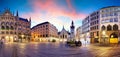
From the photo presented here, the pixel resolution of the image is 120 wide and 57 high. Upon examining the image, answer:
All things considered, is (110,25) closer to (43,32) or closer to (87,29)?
(87,29)

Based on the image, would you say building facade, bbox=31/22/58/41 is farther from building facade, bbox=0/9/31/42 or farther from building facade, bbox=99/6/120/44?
building facade, bbox=99/6/120/44

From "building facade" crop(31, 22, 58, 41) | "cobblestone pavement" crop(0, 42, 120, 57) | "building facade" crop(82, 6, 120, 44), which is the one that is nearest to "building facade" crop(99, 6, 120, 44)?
"building facade" crop(82, 6, 120, 44)

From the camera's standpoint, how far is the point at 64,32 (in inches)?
3342

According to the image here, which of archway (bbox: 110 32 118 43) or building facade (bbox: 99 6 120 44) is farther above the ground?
building facade (bbox: 99 6 120 44)

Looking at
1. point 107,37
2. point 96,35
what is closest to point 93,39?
point 96,35

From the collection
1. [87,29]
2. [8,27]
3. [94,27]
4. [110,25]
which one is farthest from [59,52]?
[8,27]

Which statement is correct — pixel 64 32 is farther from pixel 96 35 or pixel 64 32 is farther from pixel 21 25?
pixel 96 35

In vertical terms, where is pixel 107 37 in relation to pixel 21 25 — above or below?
below

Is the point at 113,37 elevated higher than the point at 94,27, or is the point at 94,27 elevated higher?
the point at 94,27

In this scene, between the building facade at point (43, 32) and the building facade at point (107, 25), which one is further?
the building facade at point (43, 32)

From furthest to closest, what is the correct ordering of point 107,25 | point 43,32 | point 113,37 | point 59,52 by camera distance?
point 43,32 < point 107,25 < point 113,37 < point 59,52

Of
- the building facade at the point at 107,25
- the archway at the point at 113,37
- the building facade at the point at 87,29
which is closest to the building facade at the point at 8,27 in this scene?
the building facade at the point at 87,29

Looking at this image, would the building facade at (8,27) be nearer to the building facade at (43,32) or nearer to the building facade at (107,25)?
the building facade at (43,32)

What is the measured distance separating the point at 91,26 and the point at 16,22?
34938 millimetres
